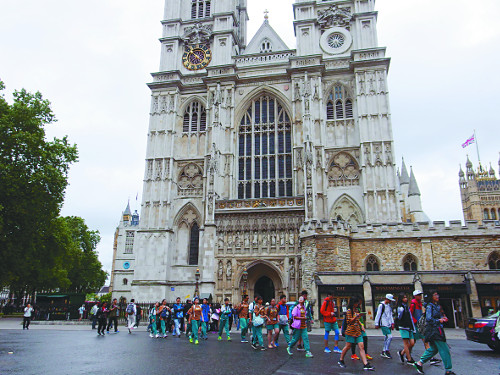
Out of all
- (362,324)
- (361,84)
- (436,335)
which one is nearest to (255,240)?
(361,84)

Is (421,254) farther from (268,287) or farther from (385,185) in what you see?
(268,287)

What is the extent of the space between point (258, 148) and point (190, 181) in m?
6.03

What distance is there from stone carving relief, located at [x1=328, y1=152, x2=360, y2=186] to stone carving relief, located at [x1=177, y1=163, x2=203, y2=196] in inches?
399

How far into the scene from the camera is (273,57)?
3334 cm

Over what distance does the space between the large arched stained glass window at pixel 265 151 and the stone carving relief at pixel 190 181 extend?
3211mm

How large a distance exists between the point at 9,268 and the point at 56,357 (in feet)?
56.0

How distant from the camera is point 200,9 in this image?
37344 mm

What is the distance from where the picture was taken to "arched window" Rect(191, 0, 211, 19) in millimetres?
36875

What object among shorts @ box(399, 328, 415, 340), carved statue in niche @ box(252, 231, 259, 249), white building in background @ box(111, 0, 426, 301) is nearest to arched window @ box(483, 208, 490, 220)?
white building in background @ box(111, 0, 426, 301)

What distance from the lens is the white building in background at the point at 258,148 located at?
27.2 metres

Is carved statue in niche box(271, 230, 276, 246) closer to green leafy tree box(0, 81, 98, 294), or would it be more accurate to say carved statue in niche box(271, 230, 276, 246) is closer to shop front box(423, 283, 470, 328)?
shop front box(423, 283, 470, 328)

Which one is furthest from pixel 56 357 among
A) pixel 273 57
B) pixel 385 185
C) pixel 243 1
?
pixel 243 1

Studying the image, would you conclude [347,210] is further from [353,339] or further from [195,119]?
[353,339]

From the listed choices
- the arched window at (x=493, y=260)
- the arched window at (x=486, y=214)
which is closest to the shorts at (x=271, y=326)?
the arched window at (x=493, y=260)
